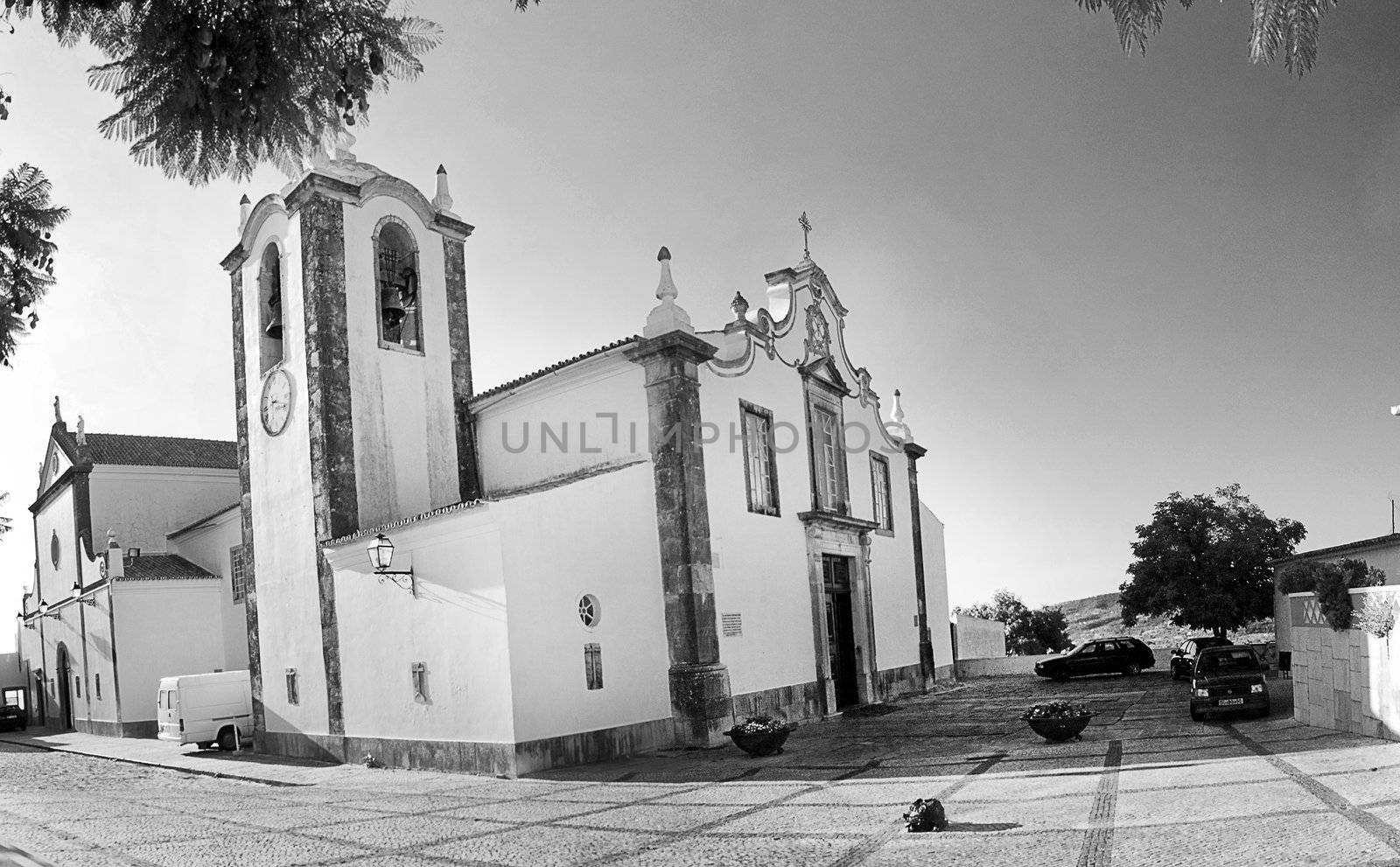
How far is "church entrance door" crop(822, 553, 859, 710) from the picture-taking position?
21750mm

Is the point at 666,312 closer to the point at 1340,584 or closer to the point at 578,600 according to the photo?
the point at 578,600

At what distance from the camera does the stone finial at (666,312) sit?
676 inches

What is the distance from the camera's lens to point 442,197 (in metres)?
20.6

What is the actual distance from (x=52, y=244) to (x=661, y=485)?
13287mm

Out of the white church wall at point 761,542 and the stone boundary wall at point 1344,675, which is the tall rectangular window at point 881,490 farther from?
the stone boundary wall at point 1344,675

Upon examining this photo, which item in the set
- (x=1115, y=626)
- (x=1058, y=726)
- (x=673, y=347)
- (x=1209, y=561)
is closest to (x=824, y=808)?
(x=1058, y=726)

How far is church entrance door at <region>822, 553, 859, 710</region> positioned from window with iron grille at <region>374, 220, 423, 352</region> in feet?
31.6

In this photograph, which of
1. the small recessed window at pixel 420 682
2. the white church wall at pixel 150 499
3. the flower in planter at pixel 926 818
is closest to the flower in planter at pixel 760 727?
the small recessed window at pixel 420 682

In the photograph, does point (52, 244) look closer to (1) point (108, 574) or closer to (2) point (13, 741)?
(1) point (108, 574)

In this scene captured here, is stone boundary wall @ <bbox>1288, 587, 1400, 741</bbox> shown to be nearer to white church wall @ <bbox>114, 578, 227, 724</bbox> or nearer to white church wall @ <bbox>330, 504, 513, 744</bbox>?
white church wall @ <bbox>330, 504, 513, 744</bbox>

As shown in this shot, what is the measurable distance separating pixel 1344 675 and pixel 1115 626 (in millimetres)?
32466

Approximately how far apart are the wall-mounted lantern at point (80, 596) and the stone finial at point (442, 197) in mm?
16112

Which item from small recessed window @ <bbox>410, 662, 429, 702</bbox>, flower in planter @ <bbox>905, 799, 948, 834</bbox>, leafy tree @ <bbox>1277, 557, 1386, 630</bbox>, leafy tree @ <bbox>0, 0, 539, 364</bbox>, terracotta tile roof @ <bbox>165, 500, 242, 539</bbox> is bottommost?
flower in planter @ <bbox>905, 799, 948, 834</bbox>

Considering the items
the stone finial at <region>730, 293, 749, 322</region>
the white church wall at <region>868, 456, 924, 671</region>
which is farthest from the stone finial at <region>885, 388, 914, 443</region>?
the stone finial at <region>730, 293, 749, 322</region>
